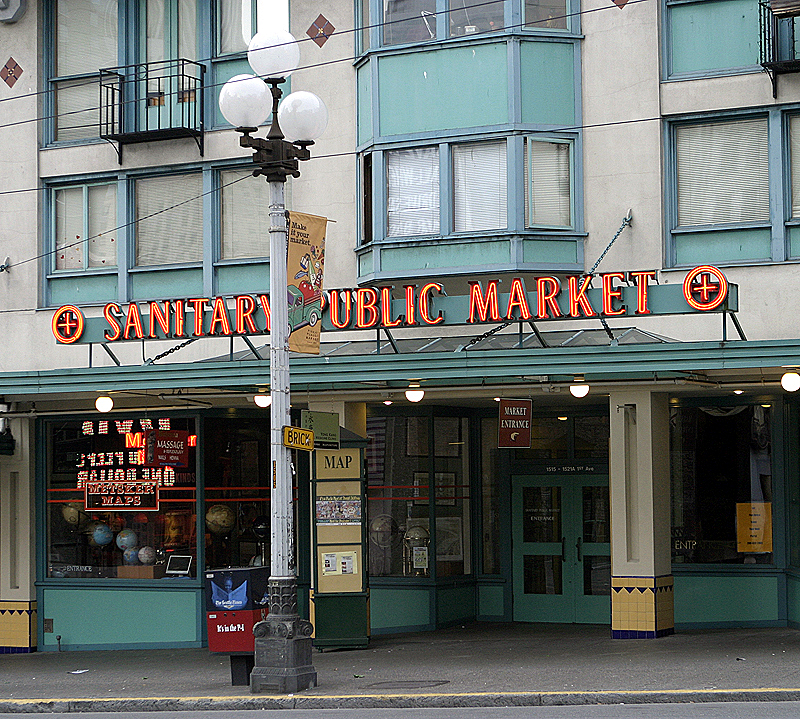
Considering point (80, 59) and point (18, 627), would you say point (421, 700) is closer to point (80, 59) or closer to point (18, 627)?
point (18, 627)

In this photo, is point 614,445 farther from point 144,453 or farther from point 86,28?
point 86,28

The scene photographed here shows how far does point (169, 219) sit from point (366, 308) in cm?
558

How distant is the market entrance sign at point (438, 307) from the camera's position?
14.5m

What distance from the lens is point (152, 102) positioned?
19.6 metres

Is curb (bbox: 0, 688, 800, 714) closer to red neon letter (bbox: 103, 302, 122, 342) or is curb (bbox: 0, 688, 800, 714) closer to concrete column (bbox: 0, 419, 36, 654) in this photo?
red neon letter (bbox: 103, 302, 122, 342)

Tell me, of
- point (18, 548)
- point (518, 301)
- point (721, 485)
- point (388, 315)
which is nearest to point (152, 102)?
point (388, 315)

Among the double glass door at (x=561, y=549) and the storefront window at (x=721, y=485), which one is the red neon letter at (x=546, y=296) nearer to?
the storefront window at (x=721, y=485)

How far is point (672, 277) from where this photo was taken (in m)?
16.9

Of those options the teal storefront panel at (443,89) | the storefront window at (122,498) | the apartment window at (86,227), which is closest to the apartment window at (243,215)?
the apartment window at (86,227)

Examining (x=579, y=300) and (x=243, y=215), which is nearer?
(x=579, y=300)

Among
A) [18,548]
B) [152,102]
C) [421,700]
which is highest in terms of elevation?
[152,102]

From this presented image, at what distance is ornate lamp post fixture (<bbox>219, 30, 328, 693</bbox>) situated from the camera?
12.8 meters

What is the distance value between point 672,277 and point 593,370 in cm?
309

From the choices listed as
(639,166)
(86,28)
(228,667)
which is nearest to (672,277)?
(639,166)
